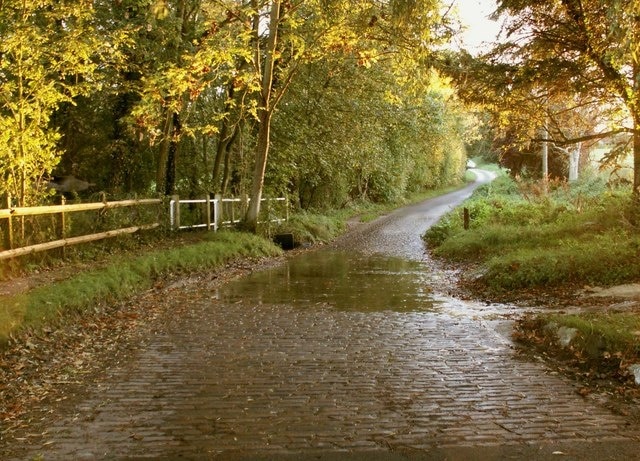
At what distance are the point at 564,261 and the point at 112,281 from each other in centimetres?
855

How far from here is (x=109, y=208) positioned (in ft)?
48.4

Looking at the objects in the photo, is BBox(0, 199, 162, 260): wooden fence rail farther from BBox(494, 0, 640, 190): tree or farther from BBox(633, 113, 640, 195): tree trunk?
BBox(633, 113, 640, 195): tree trunk

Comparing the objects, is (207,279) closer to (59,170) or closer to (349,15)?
(349,15)

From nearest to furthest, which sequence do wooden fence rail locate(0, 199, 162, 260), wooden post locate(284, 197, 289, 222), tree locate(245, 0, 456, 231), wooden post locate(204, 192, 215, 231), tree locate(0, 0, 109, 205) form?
wooden fence rail locate(0, 199, 162, 260), tree locate(0, 0, 109, 205), tree locate(245, 0, 456, 231), wooden post locate(204, 192, 215, 231), wooden post locate(284, 197, 289, 222)

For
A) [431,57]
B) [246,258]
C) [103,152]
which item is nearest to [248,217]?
[246,258]

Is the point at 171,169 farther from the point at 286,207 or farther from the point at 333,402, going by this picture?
the point at 333,402

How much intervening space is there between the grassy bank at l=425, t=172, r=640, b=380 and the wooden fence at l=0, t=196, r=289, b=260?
24.2 ft

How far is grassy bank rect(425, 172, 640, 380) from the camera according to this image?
7.10m

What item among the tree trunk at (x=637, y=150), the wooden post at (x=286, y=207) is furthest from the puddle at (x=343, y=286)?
the wooden post at (x=286, y=207)

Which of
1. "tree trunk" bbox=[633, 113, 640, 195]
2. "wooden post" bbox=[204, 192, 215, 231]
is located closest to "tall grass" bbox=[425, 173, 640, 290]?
"tree trunk" bbox=[633, 113, 640, 195]

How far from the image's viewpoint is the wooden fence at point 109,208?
36.7 ft

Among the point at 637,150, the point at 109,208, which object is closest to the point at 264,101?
the point at 109,208

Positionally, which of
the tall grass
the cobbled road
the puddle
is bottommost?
the puddle

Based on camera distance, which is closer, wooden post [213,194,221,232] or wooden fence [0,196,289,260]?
wooden fence [0,196,289,260]
